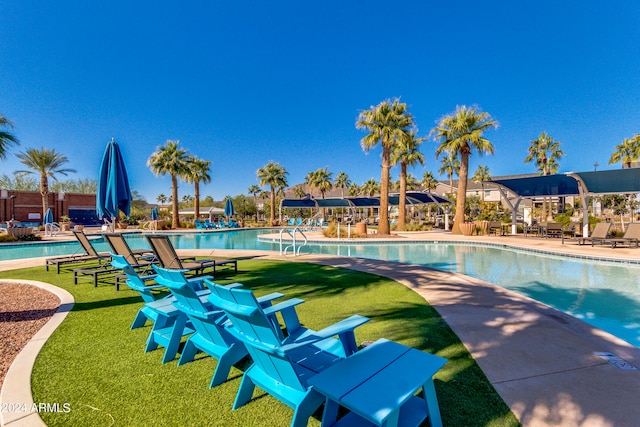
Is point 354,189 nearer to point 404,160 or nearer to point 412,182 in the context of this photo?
point 412,182

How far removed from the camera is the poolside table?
153 centimetres

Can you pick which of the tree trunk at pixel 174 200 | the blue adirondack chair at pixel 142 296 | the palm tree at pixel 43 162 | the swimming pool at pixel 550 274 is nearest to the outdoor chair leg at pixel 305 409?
the blue adirondack chair at pixel 142 296

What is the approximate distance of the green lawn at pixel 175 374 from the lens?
215cm

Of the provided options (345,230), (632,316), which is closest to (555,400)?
(632,316)

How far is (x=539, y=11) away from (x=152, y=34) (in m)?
19.7

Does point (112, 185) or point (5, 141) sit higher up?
point (5, 141)

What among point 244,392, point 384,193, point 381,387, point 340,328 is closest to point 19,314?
point 244,392

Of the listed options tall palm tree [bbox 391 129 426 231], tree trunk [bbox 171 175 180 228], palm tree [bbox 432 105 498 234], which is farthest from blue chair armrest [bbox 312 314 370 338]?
tree trunk [bbox 171 175 180 228]

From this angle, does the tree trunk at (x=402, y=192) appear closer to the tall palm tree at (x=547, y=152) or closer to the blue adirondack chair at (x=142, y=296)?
the tall palm tree at (x=547, y=152)

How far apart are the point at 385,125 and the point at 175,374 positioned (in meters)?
17.5

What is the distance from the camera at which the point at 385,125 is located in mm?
18172

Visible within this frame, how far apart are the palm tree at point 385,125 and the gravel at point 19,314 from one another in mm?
15938

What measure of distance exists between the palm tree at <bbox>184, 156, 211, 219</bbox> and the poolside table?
3115cm

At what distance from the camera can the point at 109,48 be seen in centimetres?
1589
